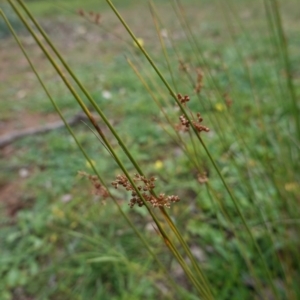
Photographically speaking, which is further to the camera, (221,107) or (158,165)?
(158,165)

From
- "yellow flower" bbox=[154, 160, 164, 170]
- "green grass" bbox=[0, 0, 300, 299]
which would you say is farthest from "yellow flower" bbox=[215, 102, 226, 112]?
"yellow flower" bbox=[154, 160, 164, 170]

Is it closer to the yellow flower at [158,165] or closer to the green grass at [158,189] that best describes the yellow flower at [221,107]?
the green grass at [158,189]

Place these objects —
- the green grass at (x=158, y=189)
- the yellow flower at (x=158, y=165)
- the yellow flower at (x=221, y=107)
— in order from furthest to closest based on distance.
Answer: the yellow flower at (x=158, y=165), the green grass at (x=158, y=189), the yellow flower at (x=221, y=107)

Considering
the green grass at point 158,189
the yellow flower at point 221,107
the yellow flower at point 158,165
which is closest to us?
the yellow flower at point 221,107

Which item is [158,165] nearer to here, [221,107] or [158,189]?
[158,189]

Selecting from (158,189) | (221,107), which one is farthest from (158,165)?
(221,107)

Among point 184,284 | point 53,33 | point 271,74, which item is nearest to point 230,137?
point 184,284

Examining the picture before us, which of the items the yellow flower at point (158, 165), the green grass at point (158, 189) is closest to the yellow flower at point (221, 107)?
the green grass at point (158, 189)

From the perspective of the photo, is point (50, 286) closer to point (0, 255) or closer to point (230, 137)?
point (0, 255)

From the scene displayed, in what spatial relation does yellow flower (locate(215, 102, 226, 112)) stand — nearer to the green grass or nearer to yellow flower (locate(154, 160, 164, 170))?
the green grass

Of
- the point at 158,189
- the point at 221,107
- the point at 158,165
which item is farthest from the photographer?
the point at 158,165
